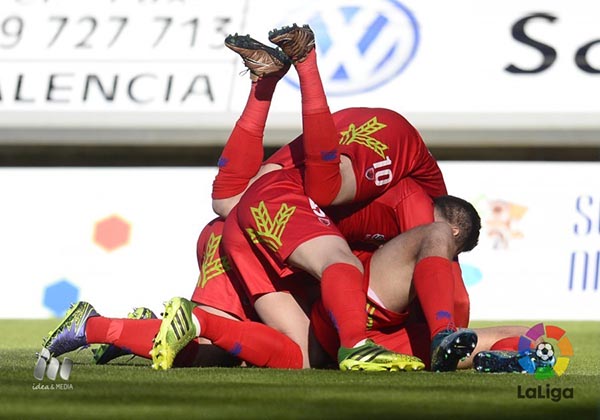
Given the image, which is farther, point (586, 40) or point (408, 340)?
point (586, 40)

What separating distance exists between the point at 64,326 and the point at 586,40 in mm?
5702

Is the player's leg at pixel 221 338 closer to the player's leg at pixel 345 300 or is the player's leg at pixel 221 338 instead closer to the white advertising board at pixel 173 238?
the player's leg at pixel 345 300

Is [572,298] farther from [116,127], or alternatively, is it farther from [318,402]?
[318,402]

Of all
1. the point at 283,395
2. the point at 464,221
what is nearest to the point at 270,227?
the point at 464,221

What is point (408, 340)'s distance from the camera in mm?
4324

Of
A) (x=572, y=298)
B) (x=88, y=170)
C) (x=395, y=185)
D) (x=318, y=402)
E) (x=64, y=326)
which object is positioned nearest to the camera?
(x=318, y=402)

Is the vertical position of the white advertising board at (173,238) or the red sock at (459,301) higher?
the white advertising board at (173,238)

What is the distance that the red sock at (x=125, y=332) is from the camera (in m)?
4.14

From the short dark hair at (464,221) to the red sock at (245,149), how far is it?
2.46 ft

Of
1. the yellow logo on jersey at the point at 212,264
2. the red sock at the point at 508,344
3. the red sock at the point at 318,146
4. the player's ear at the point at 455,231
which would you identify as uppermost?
the red sock at the point at 318,146

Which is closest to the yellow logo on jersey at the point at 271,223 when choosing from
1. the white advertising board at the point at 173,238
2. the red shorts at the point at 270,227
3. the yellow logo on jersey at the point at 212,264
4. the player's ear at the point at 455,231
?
the red shorts at the point at 270,227

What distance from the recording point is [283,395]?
3.22 metres

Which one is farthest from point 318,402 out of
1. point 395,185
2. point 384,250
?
point 395,185

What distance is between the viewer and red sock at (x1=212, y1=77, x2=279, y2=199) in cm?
468
